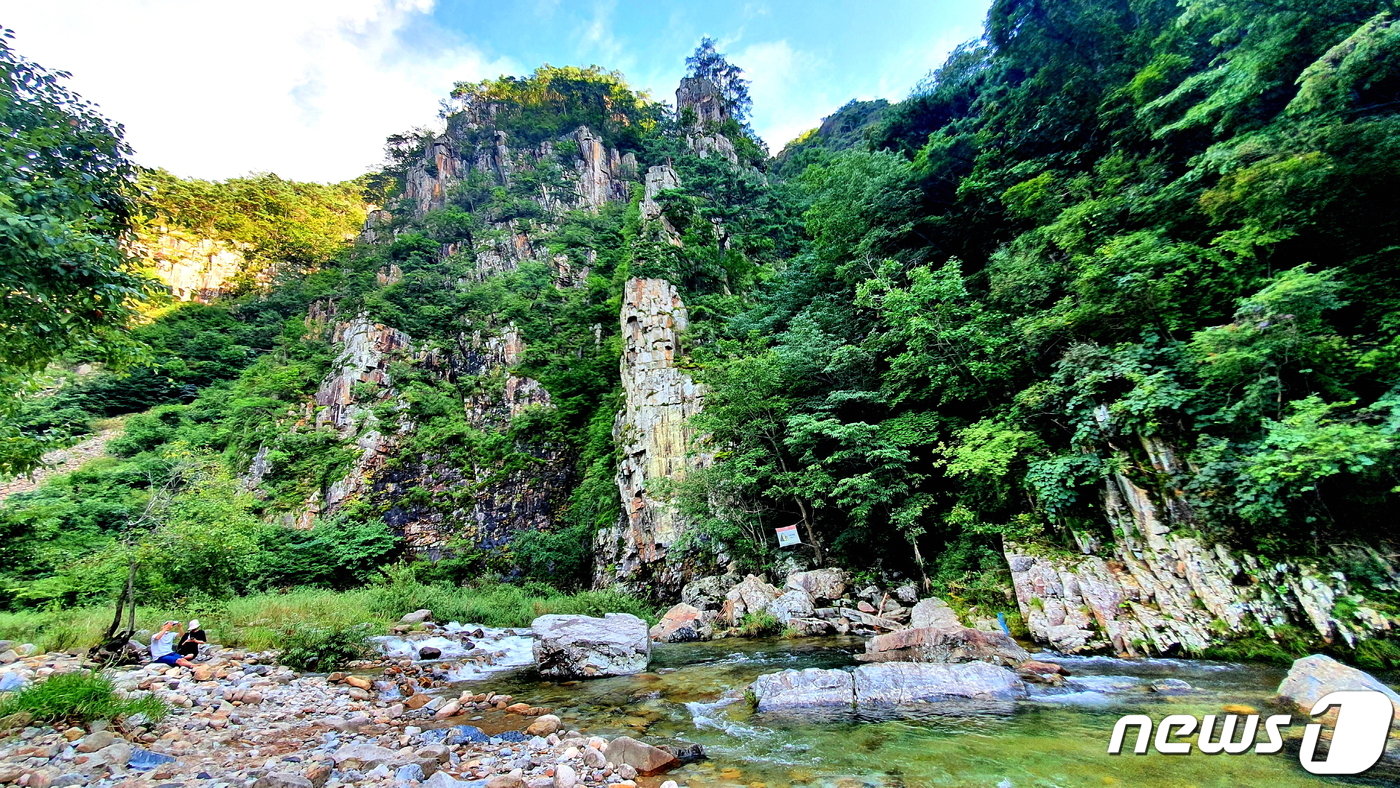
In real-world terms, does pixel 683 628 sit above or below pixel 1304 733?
below

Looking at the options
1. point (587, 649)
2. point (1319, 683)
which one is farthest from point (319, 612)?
point (1319, 683)

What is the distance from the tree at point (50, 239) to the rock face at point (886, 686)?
25.7 feet

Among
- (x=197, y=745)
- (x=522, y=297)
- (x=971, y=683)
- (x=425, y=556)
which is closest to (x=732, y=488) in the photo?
(x=971, y=683)

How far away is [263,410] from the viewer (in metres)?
26.7

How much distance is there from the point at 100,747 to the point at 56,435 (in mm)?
3576

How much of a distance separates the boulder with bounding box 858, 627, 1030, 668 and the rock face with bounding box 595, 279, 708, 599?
37.6 ft

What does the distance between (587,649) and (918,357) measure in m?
9.91

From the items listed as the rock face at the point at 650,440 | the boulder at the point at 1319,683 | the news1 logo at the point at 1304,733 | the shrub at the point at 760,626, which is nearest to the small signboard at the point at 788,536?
the shrub at the point at 760,626

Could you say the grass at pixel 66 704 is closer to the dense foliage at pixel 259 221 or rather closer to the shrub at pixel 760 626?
the shrub at pixel 760 626

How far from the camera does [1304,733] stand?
152 inches

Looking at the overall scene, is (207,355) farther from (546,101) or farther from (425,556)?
(546,101)

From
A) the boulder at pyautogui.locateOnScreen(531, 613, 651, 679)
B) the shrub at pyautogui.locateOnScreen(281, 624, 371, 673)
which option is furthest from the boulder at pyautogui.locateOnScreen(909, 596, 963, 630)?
the shrub at pyautogui.locateOnScreen(281, 624, 371, 673)

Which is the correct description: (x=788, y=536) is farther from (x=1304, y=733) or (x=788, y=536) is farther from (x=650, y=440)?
(x=1304, y=733)

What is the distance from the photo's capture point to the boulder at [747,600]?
12.7 meters
